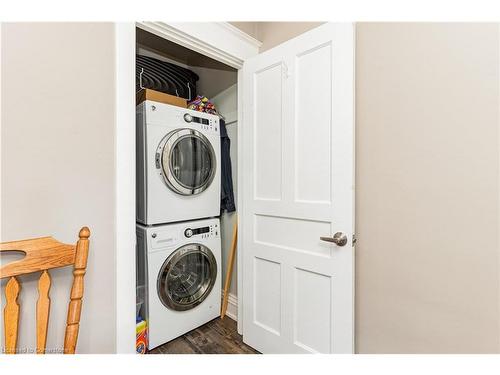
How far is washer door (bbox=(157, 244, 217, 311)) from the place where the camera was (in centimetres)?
179

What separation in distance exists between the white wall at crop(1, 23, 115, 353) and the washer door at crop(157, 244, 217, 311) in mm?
607

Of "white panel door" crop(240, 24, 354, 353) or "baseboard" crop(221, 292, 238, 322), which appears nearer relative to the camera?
"white panel door" crop(240, 24, 354, 353)

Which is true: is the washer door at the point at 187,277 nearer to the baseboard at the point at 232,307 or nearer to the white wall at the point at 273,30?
the baseboard at the point at 232,307

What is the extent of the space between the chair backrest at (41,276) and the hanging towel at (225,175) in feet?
4.44

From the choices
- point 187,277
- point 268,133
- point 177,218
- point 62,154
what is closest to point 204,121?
point 268,133

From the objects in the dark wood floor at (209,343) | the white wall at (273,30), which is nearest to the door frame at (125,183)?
the dark wood floor at (209,343)

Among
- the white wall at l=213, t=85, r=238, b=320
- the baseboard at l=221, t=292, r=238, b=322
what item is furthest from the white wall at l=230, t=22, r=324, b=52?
the baseboard at l=221, t=292, r=238, b=322

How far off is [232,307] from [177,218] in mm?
941

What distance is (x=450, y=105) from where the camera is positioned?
41.4 inches

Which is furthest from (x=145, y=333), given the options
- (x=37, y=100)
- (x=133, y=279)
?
(x=37, y=100)

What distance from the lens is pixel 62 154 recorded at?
3.43 feet

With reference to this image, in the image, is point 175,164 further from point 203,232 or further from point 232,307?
point 232,307

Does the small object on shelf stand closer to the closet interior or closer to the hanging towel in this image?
the closet interior
